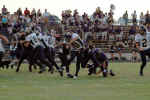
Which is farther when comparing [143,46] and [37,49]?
[37,49]

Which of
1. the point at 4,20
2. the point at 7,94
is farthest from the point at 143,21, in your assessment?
the point at 7,94

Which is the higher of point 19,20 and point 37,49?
point 19,20

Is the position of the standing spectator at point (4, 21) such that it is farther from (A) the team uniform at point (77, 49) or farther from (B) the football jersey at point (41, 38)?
(A) the team uniform at point (77, 49)

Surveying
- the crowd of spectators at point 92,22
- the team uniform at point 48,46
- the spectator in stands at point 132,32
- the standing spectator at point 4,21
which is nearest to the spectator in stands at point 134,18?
the crowd of spectators at point 92,22

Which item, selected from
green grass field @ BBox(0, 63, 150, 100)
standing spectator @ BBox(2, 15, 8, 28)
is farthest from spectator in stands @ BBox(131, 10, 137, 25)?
green grass field @ BBox(0, 63, 150, 100)

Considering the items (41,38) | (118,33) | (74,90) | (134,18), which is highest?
(134,18)

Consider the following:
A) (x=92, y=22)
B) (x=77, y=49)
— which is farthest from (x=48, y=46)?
(x=92, y=22)

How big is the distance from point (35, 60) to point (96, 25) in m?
16.5

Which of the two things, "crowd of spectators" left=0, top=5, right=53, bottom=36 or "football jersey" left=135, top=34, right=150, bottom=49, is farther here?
"crowd of spectators" left=0, top=5, right=53, bottom=36

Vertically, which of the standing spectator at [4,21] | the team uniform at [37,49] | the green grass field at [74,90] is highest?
the standing spectator at [4,21]

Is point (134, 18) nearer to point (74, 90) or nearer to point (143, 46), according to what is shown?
point (143, 46)

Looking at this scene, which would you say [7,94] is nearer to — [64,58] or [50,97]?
[50,97]

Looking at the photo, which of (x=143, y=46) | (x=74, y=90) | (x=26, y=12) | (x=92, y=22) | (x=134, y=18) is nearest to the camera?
(x=74, y=90)

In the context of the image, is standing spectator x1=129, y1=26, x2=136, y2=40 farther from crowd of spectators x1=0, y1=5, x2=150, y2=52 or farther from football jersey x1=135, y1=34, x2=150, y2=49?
football jersey x1=135, y1=34, x2=150, y2=49
